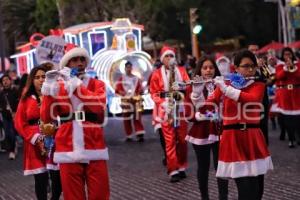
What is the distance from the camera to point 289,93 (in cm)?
1232

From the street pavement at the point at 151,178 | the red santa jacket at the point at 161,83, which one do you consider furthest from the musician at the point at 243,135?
the red santa jacket at the point at 161,83

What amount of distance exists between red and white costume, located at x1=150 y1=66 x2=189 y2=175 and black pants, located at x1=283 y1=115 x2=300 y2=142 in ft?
10.3

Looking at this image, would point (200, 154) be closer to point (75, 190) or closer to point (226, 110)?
point (226, 110)

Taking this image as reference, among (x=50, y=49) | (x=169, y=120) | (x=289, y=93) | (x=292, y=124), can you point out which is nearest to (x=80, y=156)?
(x=169, y=120)

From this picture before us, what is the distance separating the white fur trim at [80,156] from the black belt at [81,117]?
0.28 metres

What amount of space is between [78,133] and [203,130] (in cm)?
218

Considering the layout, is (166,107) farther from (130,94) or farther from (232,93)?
(130,94)

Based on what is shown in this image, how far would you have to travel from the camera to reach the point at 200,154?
741 cm

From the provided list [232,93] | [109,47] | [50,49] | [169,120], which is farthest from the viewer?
[109,47]

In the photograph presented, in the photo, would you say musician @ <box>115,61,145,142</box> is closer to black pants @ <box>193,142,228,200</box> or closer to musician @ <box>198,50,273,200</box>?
black pants @ <box>193,142,228,200</box>

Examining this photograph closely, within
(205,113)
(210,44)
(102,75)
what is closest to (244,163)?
(205,113)

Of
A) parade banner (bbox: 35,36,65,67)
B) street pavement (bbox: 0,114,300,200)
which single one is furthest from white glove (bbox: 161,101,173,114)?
parade banner (bbox: 35,36,65,67)

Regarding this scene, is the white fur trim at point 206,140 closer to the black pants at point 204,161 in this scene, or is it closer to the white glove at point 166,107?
the black pants at point 204,161

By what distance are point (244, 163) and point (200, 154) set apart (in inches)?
63.1
